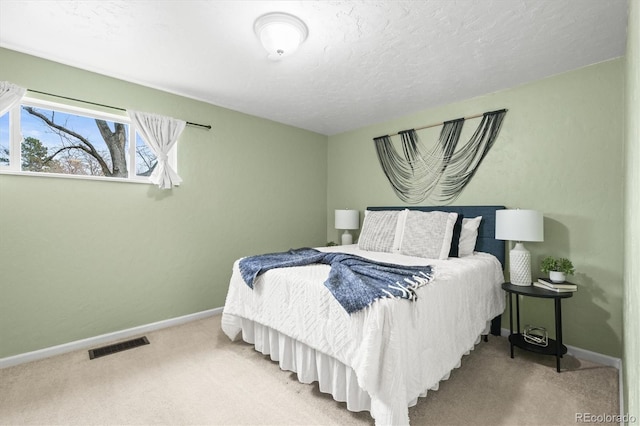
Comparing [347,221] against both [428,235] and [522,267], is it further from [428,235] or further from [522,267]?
[522,267]

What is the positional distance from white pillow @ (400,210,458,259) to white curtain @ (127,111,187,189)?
8.22 ft

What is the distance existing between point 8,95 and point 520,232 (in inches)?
166

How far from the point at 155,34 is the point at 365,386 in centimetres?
268

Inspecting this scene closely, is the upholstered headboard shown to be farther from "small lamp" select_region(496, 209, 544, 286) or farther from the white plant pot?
the white plant pot

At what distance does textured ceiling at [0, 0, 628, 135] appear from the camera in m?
1.82

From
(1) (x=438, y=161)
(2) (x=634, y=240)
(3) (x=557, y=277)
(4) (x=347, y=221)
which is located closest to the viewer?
(2) (x=634, y=240)

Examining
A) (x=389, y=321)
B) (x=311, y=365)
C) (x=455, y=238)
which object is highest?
(x=455, y=238)

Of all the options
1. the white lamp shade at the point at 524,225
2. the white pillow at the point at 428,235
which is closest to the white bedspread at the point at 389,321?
the white pillow at the point at 428,235

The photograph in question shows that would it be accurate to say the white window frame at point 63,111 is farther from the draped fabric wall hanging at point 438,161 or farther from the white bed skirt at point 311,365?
the draped fabric wall hanging at point 438,161

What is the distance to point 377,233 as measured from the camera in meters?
3.29

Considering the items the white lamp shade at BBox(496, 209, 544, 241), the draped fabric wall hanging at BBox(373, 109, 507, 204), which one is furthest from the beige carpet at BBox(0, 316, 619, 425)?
the draped fabric wall hanging at BBox(373, 109, 507, 204)

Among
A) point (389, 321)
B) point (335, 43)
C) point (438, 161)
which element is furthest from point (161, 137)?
point (438, 161)

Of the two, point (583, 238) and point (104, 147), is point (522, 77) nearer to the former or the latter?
point (583, 238)

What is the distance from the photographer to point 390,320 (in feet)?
4.90
